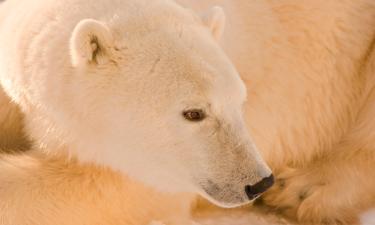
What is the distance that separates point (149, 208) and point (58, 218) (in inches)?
14.4

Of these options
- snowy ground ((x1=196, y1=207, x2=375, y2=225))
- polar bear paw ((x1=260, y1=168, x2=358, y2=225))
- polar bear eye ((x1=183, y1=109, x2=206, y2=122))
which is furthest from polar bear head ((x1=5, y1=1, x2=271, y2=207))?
polar bear paw ((x1=260, y1=168, x2=358, y2=225))

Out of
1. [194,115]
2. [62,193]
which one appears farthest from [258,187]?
[62,193]

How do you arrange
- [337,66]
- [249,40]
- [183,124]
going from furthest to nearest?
[337,66] < [249,40] < [183,124]

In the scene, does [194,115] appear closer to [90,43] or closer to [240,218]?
[90,43]

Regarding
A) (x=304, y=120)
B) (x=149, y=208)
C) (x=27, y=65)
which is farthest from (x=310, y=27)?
(x=27, y=65)

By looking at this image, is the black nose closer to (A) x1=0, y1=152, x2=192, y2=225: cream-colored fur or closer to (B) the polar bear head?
(B) the polar bear head

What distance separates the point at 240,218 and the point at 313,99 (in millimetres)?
644

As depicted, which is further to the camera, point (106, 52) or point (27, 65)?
point (27, 65)

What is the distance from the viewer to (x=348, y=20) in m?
3.27

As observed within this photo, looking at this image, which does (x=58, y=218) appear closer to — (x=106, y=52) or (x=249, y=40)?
(x=106, y=52)

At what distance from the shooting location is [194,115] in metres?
2.26

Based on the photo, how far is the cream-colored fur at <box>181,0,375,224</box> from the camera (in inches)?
123

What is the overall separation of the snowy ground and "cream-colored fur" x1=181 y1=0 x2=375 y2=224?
80 mm

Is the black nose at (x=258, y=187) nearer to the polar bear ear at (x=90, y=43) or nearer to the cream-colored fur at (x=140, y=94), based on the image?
the cream-colored fur at (x=140, y=94)
